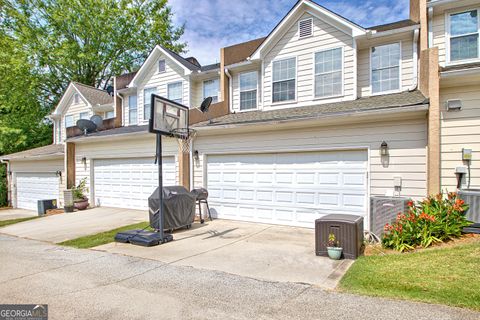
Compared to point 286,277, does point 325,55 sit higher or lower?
higher

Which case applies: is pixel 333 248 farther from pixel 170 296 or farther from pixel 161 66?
pixel 161 66

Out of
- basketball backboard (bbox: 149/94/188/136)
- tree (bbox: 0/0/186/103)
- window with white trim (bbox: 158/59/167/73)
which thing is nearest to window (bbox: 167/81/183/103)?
window with white trim (bbox: 158/59/167/73)

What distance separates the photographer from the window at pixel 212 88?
13039 millimetres

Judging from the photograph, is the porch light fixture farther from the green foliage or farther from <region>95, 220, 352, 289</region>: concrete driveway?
the green foliage

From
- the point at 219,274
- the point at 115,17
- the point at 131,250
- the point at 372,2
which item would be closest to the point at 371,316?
the point at 219,274

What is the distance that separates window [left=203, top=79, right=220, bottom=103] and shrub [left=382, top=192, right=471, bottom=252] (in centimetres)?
920

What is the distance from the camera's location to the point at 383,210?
6.94 meters

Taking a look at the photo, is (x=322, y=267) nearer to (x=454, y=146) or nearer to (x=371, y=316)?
(x=371, y=316)

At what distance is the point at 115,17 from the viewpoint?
2389 cm

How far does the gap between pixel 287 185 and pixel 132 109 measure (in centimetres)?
1029

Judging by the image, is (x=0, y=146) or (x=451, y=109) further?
(x=0, y=146)

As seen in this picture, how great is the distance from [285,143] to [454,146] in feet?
14.5

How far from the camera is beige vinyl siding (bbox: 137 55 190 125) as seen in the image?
1340cm

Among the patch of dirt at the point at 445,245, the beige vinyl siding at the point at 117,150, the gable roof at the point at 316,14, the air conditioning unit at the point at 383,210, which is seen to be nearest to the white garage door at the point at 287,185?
the air conditioning unit at the point at 383,210
